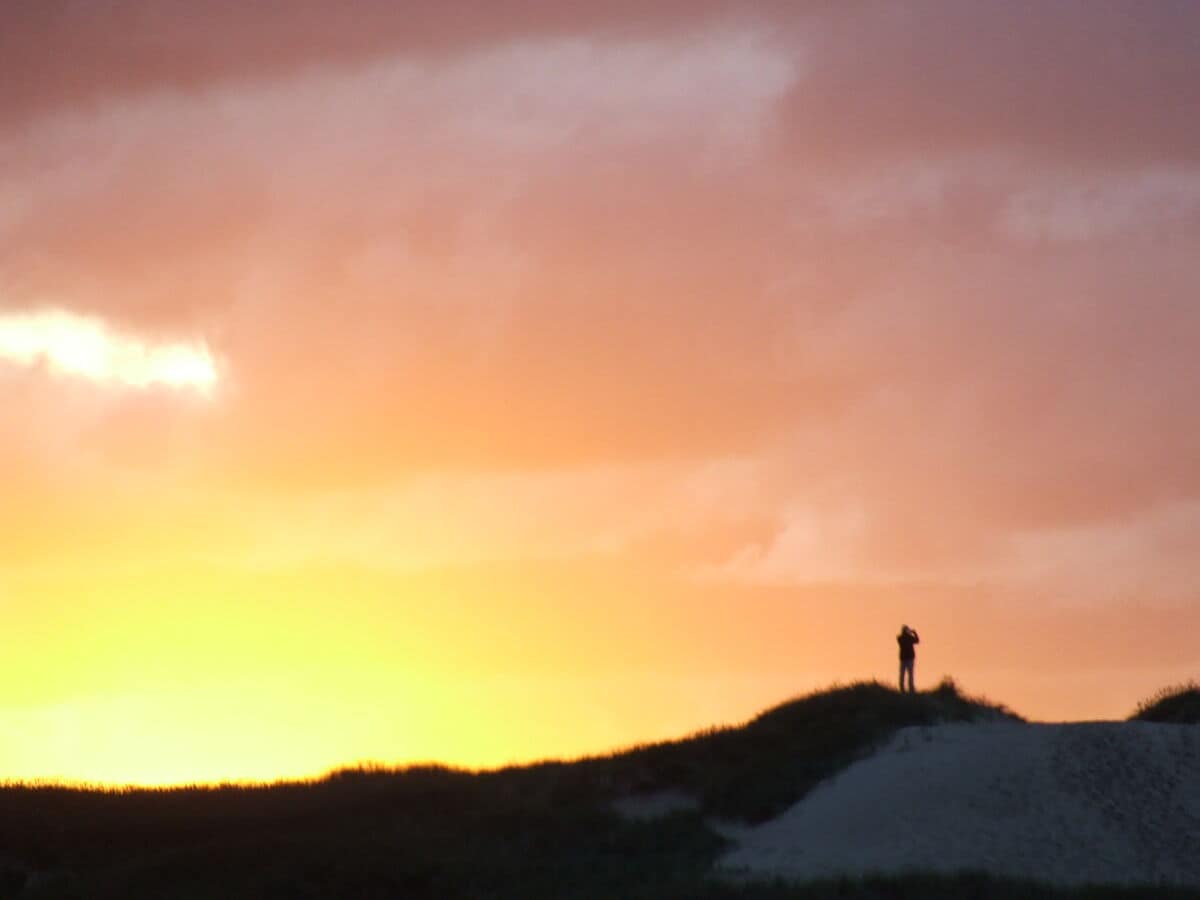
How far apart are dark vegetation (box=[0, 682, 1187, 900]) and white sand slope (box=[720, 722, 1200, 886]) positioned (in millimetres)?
1626

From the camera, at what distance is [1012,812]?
38562 mm

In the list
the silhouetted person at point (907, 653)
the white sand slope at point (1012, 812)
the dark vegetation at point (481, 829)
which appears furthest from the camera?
the silhouetted person at point (907, 653)

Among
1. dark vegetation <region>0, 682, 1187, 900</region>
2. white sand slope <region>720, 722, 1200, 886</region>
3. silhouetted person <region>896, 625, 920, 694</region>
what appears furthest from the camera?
silhouetted person <region>896, 625, 920, 694</region>

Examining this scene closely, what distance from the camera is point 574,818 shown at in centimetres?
4234

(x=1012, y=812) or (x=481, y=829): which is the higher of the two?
(x=1012, y=812)

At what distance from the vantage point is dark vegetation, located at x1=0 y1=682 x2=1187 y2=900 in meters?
36.5

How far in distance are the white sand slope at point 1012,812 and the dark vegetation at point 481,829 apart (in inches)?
64.0

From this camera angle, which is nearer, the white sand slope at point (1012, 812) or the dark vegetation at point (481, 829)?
the dark vegetation at point (481, 829)

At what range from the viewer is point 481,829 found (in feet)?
137

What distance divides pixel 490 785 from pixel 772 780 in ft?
23.1

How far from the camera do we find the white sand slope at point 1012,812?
37062 mm

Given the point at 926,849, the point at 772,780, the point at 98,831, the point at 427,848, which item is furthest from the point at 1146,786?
the point at 98,831

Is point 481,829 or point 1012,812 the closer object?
point 1012,812

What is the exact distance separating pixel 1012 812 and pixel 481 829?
37.6ft
